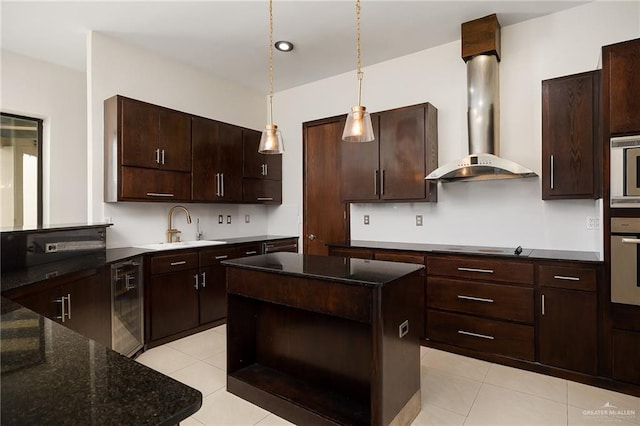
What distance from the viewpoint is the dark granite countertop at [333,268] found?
190cm

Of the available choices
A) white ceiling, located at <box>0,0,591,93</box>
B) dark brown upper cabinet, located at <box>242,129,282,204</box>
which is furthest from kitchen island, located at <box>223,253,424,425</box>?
white ceiling, located at <box>0,0,591,93</box>

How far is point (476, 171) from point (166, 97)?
344 centimetres

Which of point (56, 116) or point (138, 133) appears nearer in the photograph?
point (138, 133)

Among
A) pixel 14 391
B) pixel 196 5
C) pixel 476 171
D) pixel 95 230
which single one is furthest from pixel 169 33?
pixel 14 391

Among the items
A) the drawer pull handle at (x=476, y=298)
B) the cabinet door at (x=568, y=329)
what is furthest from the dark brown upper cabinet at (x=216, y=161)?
the cabinet door at (x=568, y=329)

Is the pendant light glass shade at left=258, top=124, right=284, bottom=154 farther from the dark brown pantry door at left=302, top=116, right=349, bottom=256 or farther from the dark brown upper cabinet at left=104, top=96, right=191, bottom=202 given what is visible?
the dark brown pantry door at left=302, top=116, right=349, bottom=256

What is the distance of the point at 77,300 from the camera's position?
237 cm

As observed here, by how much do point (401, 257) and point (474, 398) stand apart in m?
1.31

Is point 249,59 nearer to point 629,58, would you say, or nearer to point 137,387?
point 629,58

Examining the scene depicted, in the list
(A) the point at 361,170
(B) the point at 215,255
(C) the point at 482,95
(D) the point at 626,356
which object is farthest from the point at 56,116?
(D) the point at 626,356

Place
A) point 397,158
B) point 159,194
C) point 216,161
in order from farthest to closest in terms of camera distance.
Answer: point 216,161
point 397,158
point 159,194

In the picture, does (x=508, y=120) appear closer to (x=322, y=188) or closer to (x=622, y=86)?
(x=622, y=86)

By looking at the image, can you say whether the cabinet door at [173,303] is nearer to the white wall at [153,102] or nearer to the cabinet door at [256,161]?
the white wall at [153,102]

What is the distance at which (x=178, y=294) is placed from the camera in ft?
11.5
